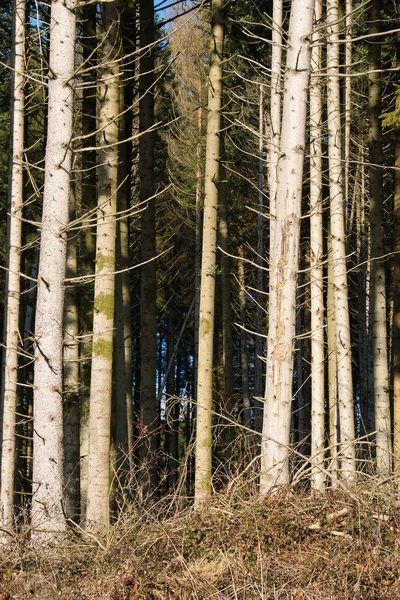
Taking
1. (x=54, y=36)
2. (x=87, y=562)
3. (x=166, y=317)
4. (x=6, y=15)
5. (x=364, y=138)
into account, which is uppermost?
(x=6, y=15)

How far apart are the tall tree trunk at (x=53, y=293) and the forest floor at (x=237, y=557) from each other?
21.7 inches

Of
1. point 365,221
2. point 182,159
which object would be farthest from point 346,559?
point 182,159

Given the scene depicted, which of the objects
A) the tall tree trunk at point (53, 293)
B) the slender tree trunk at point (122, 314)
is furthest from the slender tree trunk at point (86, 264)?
the tall tree trunk at point (53, 293)

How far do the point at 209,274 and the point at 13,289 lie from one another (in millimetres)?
2715

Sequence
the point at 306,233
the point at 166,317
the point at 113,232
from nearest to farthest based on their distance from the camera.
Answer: the point at 113,232 → the point at 306,233 → the point at 166,317

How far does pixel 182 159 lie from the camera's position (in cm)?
2125

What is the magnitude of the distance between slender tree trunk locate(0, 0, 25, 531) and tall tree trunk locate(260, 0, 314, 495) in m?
3.46

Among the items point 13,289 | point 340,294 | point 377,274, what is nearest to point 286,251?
point 340,294

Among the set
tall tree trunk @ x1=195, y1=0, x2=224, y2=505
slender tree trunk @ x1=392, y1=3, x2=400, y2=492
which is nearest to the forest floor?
tall tree trunk @ x1=195, y1=0, x2=224, y2=505

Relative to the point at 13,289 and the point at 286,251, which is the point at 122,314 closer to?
the point at 13,289

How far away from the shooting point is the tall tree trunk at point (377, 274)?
10.3 m

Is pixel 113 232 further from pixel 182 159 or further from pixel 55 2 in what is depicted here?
pixel 182 159

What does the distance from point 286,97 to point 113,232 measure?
2847 millimetres

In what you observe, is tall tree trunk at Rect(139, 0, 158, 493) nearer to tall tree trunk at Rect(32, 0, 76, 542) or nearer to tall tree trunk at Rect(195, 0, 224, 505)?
tall tree trunk at Rect(195, 0, 224, 505)
